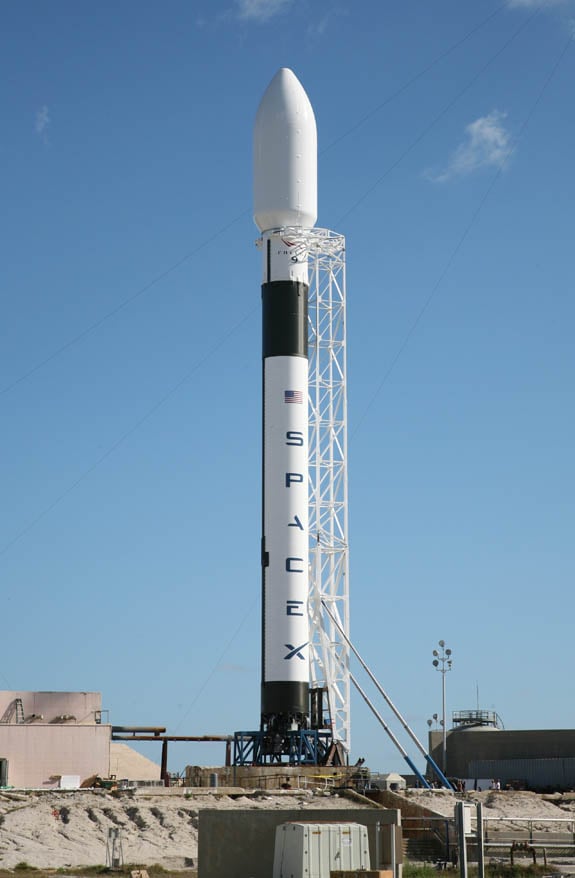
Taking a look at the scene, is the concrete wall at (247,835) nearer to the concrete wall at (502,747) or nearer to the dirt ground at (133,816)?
the dirt ground at (133,816)

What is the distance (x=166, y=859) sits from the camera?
119 ft

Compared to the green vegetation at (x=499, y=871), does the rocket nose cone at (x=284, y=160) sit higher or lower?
higher

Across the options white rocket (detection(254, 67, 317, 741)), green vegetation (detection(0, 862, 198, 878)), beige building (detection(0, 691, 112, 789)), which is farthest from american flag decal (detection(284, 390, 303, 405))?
green vegetation (detection(0, 862, 198, 878))

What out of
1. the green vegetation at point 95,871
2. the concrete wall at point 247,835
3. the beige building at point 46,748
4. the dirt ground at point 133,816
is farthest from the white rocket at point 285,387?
the concrete wall at point 247,835

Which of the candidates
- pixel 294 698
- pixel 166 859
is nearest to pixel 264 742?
pixel 294 698

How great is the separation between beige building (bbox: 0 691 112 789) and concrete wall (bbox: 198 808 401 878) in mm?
26177

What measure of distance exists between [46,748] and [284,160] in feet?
82.6

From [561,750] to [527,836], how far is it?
1139 inches

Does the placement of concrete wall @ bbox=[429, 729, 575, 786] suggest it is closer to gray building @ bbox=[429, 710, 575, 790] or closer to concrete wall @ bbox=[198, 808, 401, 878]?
gray building @ bbox=[429, 710, 575, 790]

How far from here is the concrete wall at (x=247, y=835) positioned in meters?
27.6

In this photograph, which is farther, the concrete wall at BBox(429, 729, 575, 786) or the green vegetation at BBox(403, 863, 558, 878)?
the concrete wall at BBox(429, 729, 575, 786)

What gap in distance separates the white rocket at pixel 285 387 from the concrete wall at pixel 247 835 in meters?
21.5

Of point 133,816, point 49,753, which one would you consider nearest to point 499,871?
point 133,816

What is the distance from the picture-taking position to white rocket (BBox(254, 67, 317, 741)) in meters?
49.7
